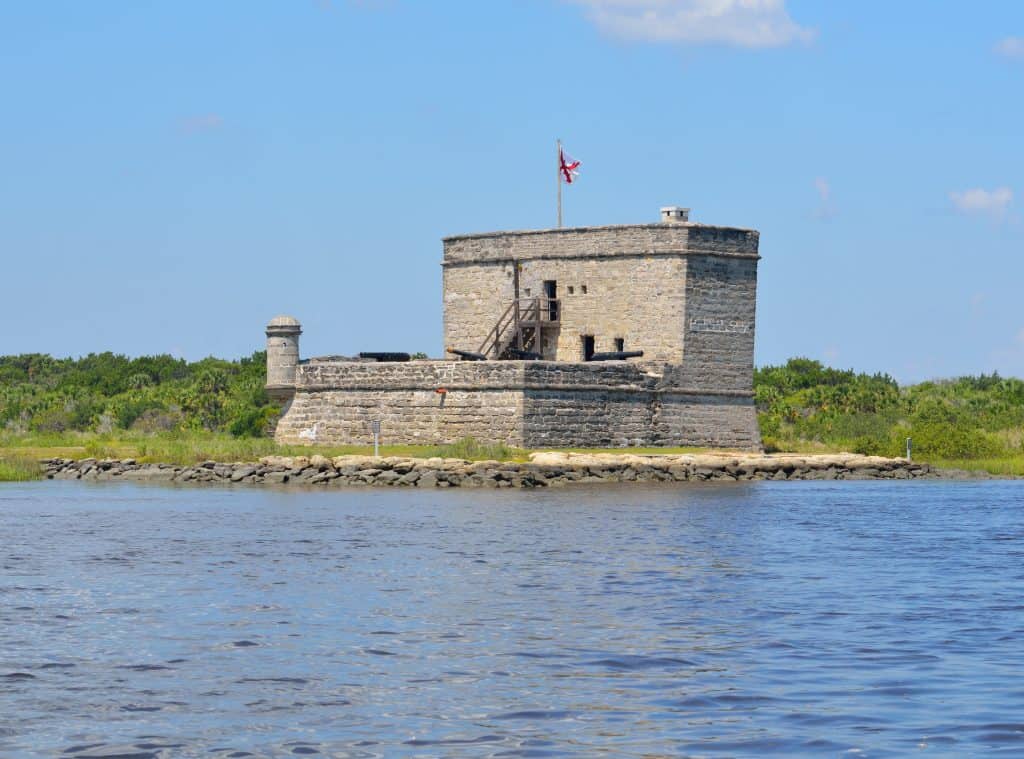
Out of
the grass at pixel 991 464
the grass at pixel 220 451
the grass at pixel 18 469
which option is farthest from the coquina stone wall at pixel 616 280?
the grass at pixel 18 469

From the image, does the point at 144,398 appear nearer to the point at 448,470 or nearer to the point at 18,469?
the point at 18,469

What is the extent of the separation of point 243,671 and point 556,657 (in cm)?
245

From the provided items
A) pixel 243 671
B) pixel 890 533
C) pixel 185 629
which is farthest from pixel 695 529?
pixel 243 671

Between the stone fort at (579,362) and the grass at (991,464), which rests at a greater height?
the stone fort at (579,362)

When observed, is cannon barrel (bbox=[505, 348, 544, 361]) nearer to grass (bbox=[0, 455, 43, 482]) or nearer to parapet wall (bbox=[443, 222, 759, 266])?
parapet wall (bbox=[443, 222, 759, 266])

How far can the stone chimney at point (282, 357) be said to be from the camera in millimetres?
41125

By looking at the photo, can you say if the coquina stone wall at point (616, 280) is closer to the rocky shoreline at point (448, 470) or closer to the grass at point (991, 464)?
the rocky shoreline at point (448, 470)

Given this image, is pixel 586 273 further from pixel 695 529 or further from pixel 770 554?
pixel 770 554

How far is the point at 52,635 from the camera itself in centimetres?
1437

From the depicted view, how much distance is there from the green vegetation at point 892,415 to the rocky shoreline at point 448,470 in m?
5.11

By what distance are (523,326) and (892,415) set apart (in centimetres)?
1256

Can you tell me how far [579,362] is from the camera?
39375 millimetres

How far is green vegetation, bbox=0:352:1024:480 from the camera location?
38.2 m

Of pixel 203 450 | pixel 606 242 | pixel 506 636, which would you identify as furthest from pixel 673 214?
pixel 506 636
